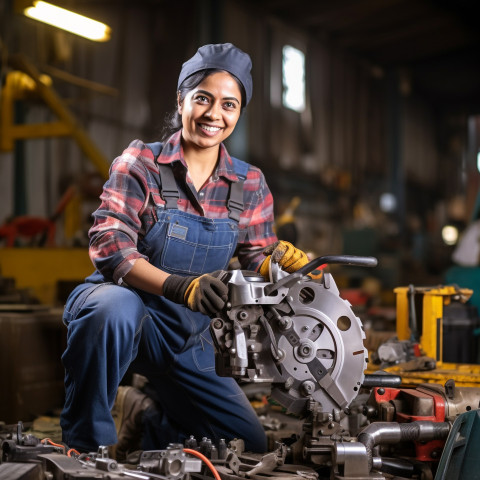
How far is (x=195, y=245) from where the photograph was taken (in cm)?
226

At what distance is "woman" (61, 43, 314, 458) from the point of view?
6.79 feet

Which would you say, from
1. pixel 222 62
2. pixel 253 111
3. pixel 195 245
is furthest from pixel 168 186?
pixel 253 111

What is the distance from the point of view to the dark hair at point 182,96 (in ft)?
7.31

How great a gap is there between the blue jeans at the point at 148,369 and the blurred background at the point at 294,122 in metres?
1.06

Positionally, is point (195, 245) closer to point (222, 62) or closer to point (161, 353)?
point (161, 353)

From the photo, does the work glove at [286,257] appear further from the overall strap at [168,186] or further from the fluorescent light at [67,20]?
the fluorescent light at [67,20]

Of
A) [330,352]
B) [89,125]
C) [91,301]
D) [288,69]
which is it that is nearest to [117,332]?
[91,301]

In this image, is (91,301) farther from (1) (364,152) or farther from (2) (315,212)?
(1) (364,152)

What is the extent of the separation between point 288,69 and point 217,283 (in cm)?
770

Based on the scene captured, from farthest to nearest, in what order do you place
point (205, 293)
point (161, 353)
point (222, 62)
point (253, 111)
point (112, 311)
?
point (253, 111) < point (161, 353) < point (222, 62) < point (112, 311) < point (205, 293)

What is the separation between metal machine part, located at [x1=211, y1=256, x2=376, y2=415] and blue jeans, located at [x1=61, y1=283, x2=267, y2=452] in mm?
352

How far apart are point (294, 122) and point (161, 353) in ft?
27.3

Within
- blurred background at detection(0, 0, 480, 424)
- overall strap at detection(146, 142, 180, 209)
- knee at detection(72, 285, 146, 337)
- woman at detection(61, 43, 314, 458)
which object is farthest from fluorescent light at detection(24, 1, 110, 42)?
knee at detection(72, 285, 146, 337)

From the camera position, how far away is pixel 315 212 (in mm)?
11156
